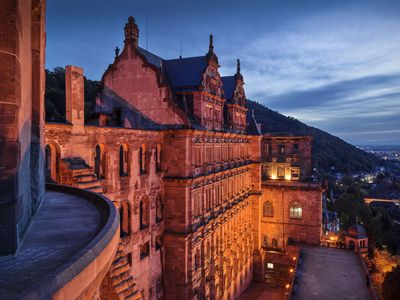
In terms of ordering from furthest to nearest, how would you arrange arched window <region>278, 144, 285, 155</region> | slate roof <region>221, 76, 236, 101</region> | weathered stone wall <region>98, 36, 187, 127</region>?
arched window <region>278, 144, 285, 155</region>
slate roof <region>221, 76, 236, 101</region>
weathered stone wall <region>98, 36, 187, 127</region>

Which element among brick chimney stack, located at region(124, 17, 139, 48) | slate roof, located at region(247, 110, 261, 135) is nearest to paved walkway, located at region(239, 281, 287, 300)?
slate roof, located at region(247, 110, 261, 135)

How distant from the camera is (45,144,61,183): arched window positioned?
1650 cm

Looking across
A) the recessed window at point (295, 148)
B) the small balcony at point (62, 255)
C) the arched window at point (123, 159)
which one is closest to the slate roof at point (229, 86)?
the arched window at point (123, 159)

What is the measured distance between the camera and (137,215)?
78.5 ft

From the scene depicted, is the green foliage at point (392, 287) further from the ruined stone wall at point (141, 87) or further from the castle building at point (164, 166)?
the ruined stone wall at point (141, 87)

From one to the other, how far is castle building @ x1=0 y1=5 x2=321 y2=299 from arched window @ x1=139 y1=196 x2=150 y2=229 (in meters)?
0.08

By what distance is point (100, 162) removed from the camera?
20.5m

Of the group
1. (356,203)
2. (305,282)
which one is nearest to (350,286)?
(305,282)

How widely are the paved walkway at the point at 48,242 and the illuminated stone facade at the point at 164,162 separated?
8.41m

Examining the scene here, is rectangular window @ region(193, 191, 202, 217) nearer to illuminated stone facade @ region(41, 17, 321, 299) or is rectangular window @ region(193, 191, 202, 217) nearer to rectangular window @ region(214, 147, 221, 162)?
illuminated stone facade @ region(41, 17, 321, 299)

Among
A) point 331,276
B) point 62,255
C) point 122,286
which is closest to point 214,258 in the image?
point 331,276

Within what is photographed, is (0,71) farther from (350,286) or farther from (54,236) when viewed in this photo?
(350,286)

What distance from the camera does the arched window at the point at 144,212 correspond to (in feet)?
81.8

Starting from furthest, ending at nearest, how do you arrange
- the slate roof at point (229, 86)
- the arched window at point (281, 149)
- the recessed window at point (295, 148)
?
1. the arched window at point (281, 149)
2. the recessed window at point (295, 148)
3. the slate roof at point (229, 86)
